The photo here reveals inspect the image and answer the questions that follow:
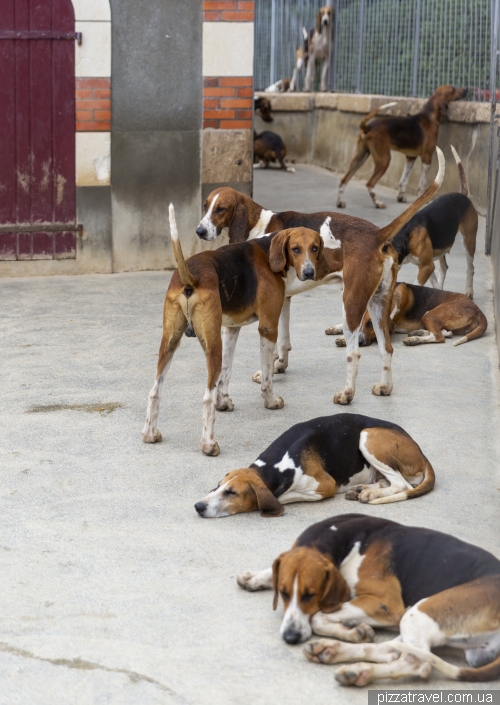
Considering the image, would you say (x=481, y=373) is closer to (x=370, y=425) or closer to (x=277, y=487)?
(x=370, y=425)

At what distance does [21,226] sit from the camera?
936 cm

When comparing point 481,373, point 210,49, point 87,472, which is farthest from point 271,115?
point 87,472

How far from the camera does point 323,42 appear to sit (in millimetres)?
19219

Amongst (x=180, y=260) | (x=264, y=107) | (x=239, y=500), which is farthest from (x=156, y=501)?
(x=264, y=107)

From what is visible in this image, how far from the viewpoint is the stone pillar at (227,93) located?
30.7 ft

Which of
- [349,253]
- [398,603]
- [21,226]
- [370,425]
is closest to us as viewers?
[398,603]

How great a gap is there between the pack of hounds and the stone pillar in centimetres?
230

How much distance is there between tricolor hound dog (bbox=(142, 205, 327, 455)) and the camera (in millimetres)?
5184

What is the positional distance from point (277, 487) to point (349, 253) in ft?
6.93

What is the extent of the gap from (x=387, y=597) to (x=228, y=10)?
7300 mm

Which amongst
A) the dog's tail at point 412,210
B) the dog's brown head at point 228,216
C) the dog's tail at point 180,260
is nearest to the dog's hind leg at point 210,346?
the dog's tail at point 180,260

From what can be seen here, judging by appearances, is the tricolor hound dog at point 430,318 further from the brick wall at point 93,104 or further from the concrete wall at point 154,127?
the brick wall at point 93,104

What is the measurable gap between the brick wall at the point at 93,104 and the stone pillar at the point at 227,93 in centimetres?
97

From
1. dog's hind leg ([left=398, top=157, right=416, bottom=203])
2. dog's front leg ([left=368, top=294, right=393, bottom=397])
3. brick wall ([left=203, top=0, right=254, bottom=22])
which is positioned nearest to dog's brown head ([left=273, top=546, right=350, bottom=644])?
dog's front leg ([left=368, top=294, right=393, bottom=397])
